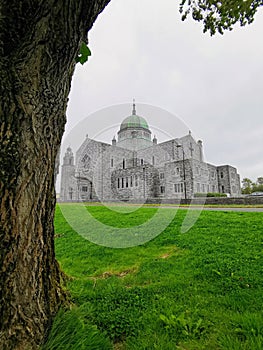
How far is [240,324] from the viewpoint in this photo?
1982 millimetres

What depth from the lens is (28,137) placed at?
1585 millimetres

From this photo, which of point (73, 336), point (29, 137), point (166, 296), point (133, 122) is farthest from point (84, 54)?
point (133, 122)

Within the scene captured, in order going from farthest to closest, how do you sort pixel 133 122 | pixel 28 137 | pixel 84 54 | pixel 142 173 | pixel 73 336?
pixel 133 122 < pixel 142 173 < pixel 84 54 < pixel 73 336 < pixel 28 137

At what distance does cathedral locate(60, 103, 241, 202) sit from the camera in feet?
84.0

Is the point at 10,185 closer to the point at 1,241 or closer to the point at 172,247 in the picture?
the point at 1,241

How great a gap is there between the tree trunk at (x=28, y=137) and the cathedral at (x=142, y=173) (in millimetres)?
20740

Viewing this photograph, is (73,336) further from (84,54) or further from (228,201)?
(228,201)

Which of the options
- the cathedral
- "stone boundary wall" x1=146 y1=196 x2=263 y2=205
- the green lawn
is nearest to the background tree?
the green lawn

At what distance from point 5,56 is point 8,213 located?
3.79 feet

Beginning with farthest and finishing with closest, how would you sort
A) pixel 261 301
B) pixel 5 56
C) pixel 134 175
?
pixel 134 175
pixel 261 301
pixel 5 56

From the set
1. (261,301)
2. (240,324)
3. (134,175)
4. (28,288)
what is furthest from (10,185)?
(134,175)

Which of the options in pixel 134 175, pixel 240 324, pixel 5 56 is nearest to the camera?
A: pixel 5 56

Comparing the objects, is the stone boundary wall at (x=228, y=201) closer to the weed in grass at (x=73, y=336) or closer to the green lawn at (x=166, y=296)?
the green lawn at (x=166, y=296)

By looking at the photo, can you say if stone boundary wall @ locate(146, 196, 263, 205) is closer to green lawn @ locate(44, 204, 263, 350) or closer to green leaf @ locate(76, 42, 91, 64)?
green lawn @ locate(44, 204, 263, 350)
